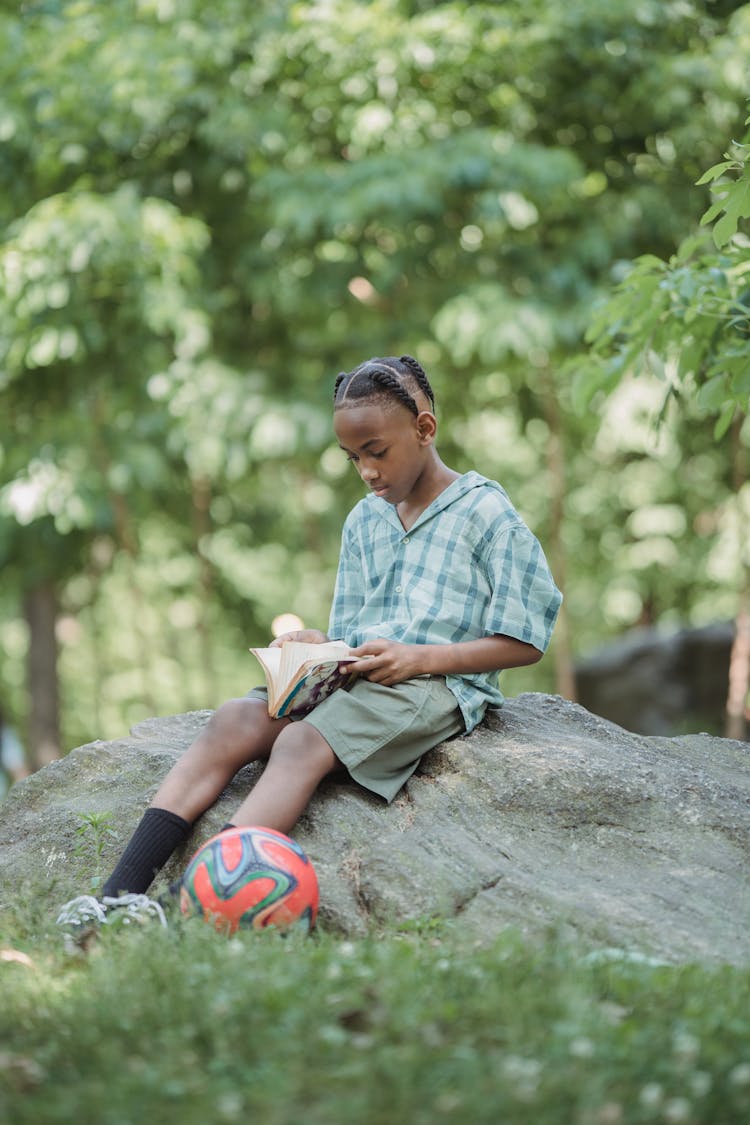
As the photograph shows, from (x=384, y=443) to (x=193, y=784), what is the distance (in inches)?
Result: 48.5

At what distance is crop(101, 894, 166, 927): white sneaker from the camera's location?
11.5 ft

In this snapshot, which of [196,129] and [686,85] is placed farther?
[196,129]

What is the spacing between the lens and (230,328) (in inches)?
396

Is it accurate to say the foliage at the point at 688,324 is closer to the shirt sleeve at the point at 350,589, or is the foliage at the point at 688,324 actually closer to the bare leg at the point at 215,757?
the shirt sleeve at the point at 350,589

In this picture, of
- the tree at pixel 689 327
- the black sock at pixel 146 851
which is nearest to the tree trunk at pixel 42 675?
the tree at pixel 689 327

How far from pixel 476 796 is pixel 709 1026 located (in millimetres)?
1601

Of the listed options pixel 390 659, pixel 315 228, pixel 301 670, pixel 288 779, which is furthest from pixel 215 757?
pixel 315 228

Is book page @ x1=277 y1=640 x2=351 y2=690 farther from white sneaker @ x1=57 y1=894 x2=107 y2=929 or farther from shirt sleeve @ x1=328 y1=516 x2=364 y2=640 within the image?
white sneaker @ x1=57 y1=894 x2=107 y2=929

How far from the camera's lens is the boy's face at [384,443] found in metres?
4.16

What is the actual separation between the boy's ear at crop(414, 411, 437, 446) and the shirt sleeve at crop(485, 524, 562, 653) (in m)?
0.42

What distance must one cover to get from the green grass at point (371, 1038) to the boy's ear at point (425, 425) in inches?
71.4

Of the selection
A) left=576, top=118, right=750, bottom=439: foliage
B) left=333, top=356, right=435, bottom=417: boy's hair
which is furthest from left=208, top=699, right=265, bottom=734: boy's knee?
left=576, top=118, right=750, bottom=439: foliage

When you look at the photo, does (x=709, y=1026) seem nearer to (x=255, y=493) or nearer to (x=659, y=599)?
(x=255, y=493)

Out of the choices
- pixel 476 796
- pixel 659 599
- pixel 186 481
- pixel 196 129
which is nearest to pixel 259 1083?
pixel 476 796
